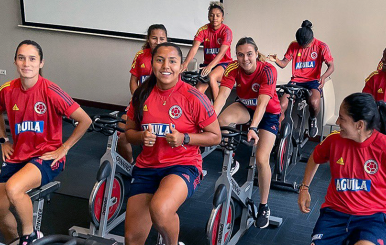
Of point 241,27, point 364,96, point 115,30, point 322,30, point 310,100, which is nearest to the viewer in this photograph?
point 364,96

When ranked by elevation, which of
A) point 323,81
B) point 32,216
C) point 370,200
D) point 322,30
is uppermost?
point 322,30

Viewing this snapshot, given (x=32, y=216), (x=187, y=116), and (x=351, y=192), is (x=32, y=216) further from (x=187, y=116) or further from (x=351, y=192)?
(x=351, y=192)

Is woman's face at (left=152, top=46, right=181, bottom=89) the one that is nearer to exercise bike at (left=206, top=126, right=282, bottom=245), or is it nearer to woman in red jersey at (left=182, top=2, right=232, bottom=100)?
exercise bike at (left=206, top=126, right=282, bottom=245)

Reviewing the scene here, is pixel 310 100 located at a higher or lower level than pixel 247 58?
lower

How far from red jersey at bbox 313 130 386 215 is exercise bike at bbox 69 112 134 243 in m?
1.52

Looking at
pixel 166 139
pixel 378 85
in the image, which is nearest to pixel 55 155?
pixel 166 139

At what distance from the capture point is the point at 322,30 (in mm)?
5852

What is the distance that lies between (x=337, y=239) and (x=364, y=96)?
755mm

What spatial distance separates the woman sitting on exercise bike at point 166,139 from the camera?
107 inches

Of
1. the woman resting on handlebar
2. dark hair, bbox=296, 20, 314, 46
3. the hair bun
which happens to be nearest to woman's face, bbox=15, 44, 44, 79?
the woman resting on handlebar

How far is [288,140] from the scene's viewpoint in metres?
4.71

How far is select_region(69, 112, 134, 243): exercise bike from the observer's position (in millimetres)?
3386

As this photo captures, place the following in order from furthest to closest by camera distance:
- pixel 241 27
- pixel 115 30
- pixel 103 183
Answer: pixel 115 30 < pixel 241 27 < pixel 103 183

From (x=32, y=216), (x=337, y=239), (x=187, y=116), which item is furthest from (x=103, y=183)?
(x=337, y=239)
